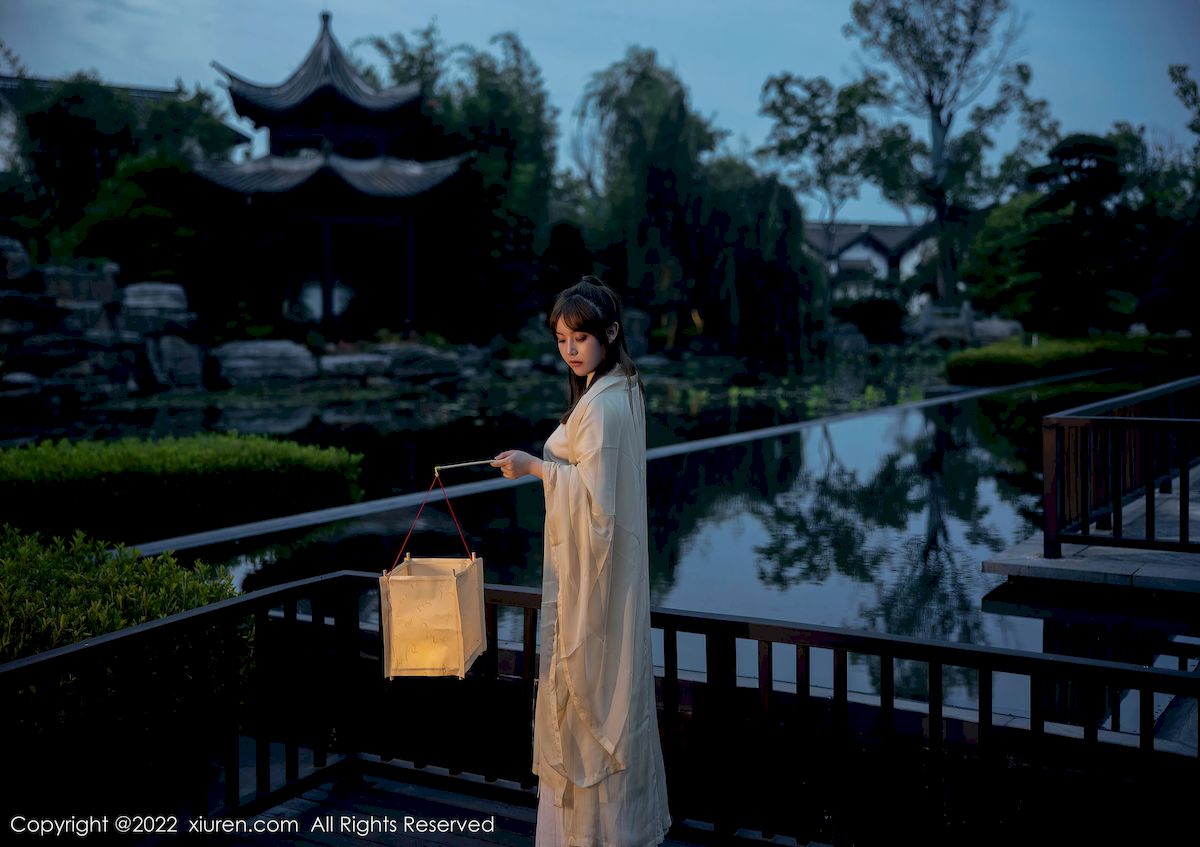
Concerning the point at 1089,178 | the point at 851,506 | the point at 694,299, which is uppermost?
the point at 1089,178

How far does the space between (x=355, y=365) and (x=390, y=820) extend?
2349cm

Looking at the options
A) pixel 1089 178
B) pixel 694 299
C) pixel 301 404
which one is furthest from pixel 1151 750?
pixel 1089 178

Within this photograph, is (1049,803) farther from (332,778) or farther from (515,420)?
(515,420)

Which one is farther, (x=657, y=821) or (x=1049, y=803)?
(x=1049, y=803)

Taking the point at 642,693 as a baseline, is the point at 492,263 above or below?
above

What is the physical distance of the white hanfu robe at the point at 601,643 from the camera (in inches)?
100

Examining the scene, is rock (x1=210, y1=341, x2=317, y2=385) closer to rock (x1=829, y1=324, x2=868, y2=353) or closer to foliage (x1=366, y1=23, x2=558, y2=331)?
foliage (x1=366, y1=23, x2=558, y2=331)

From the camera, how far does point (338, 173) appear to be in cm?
2619

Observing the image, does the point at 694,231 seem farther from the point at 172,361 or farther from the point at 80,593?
the point at 80,593

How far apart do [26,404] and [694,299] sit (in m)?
14.4

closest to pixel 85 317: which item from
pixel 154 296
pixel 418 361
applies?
pixel 154 296

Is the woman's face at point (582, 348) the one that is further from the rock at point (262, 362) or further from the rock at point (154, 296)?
the rock at point (154, 296)

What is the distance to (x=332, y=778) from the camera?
3381mm

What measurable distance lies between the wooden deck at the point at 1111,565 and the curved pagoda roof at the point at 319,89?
26300 mm
